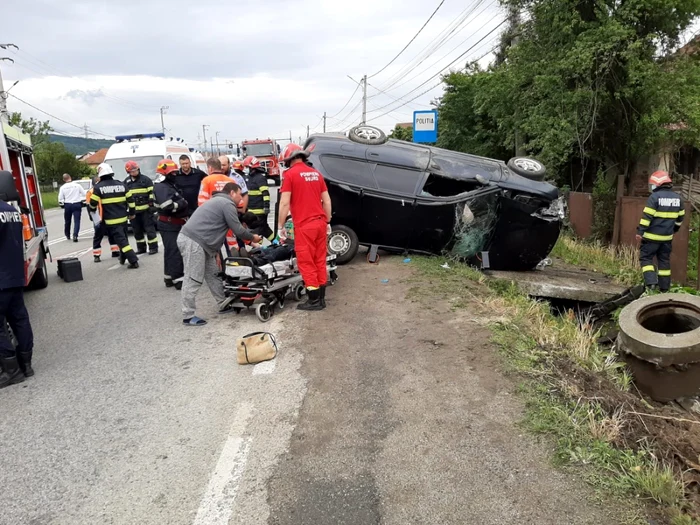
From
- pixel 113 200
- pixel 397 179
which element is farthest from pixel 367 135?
pixel 113 200

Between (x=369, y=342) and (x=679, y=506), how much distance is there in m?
2.86

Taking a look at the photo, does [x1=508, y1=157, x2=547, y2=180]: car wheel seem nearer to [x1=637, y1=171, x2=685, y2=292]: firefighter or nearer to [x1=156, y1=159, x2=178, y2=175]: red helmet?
[x1=637, y1=171, x2=685, y2=292]: firefighter

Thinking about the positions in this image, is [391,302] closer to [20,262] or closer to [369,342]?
[369,342]

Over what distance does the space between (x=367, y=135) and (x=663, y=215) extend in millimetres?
4522

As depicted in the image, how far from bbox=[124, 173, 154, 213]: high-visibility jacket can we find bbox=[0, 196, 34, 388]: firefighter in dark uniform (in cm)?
536

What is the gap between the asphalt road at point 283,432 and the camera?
2.82 m

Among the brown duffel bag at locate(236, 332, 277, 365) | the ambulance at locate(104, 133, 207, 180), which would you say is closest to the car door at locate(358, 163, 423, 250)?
the brown duffel bag at locate(236, 332, 277, 365)

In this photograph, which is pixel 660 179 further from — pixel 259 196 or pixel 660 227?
pixel 259 196

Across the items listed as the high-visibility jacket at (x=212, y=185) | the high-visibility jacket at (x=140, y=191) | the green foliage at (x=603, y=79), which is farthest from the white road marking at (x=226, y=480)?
the green foliage at (x=603, y=79)

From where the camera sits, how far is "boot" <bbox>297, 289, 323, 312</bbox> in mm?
6125

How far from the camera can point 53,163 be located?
4634cm

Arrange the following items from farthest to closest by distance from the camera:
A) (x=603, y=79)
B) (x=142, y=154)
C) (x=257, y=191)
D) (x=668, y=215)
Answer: (x=142, y=154) → (x=603, y=79) → (x=257, y=191) → (x=668, y=215)

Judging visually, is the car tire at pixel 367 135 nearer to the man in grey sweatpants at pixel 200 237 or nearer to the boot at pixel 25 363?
the man in grey sweatpants at pixel 200 237

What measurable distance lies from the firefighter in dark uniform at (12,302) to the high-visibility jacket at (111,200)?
189 inches
